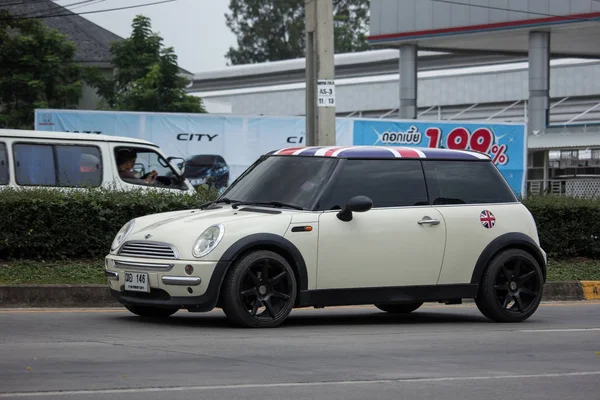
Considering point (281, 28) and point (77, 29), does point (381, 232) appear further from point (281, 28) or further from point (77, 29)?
point (281, 28)

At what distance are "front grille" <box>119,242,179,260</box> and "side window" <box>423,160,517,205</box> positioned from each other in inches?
108

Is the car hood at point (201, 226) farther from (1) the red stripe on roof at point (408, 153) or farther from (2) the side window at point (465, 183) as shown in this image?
(2) the side window at point (465, 183)

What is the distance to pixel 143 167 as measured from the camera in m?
16.7

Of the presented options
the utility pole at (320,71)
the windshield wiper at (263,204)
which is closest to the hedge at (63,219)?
the utility pole at (320,71)

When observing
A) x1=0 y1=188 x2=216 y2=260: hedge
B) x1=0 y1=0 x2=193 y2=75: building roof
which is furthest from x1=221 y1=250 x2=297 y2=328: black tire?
x1=0 y1=0 x2=193 y2=75: building roof

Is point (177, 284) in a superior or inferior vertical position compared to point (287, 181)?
inferior

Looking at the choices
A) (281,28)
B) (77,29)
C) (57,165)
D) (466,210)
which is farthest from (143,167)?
(281,28)

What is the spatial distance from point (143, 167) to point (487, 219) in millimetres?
7265

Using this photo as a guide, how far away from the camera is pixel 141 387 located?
262 inches

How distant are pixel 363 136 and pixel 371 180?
17.2m

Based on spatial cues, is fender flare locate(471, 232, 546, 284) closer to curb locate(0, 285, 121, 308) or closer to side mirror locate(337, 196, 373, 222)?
side mirror locate(337, 196, 373, 222)

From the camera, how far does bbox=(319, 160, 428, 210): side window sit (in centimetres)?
1030

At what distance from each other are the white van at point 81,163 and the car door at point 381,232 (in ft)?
18.3

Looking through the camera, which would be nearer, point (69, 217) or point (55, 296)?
point (55, 296)
